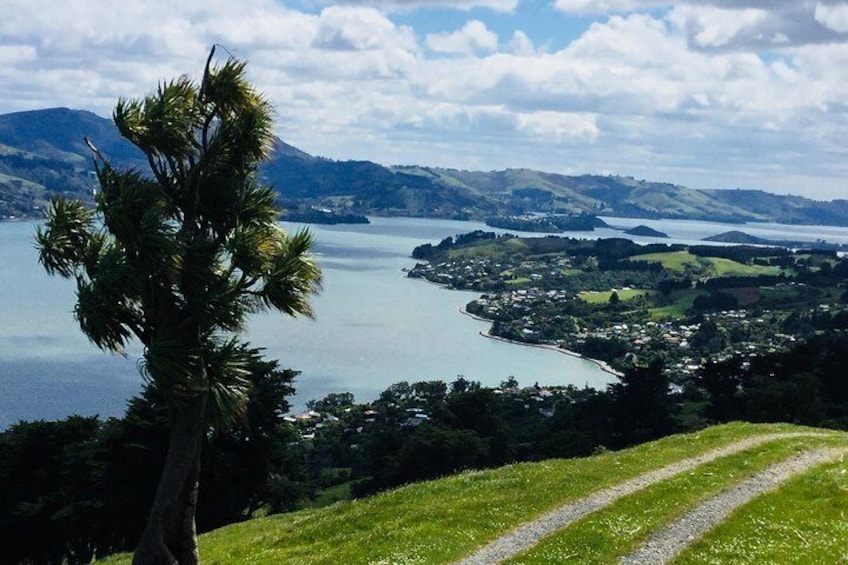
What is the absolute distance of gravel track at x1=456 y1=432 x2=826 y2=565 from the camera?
1920cm

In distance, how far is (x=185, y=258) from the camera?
1714 centimetres

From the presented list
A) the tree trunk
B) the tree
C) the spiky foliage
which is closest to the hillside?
the tree trunk

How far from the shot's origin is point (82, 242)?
1814 centimetres

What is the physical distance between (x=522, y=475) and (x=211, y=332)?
13.1 m

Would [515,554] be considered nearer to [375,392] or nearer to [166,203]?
[166,203]

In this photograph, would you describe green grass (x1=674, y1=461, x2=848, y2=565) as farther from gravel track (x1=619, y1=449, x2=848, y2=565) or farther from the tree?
the tree

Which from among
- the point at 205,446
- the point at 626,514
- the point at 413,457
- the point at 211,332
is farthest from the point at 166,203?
the point at 413,457

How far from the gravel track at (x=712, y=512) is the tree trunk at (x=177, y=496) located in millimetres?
9658

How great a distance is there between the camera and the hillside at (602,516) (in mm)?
19062

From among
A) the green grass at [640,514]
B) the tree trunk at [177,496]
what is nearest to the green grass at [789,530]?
the green grass at [640,514]

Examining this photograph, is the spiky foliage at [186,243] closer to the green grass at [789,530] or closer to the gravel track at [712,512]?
the gravel track at [712,512]

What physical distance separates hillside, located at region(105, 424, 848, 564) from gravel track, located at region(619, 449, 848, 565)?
0.04m

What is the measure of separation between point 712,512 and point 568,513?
3738 millimetres

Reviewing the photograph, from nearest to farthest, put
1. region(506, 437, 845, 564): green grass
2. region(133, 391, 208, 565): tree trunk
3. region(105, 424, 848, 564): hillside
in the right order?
1. region(133, 391, 208, 565): tree trunk
2. region(506, 437, 845, 564): green grass
3. region(105, 424, 848, 564): hillside
